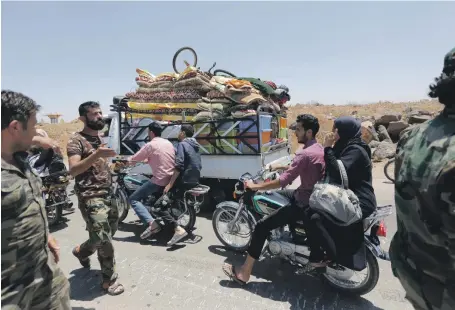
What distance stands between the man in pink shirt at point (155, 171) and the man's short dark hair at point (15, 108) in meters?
2.85

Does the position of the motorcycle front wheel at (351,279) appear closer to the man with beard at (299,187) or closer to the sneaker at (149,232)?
the man with beard at (299,187)

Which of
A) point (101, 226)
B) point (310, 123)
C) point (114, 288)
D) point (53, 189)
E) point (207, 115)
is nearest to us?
point (101, 226)

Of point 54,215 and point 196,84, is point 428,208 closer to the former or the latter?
point 196,84

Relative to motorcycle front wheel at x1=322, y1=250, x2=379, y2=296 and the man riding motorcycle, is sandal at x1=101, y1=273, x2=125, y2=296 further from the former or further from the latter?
motorcycle front wheel at x1=322, y1=250, x2=379, y2=296

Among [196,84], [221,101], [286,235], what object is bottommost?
[286,235]

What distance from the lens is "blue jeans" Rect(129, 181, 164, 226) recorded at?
477 cm

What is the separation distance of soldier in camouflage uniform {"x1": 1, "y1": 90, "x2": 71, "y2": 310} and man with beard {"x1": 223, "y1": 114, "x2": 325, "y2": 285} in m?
1.97

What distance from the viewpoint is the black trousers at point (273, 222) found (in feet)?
11.0

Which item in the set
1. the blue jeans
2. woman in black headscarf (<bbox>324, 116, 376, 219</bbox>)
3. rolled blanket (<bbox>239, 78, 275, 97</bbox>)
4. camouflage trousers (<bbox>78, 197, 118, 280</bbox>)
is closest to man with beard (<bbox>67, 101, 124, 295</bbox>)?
camouflage trousers (<bbox>78, 197, 118, 280</bbox>)

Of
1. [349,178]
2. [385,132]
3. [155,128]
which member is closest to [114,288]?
[155,128]

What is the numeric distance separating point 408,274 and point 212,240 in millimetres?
3549

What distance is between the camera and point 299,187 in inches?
133

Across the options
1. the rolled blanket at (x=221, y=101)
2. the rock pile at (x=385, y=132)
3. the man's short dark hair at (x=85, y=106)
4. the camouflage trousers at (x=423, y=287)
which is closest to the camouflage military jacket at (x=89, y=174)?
the man's short dark hair at (x=85, y=106)

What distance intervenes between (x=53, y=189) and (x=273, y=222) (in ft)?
13.7
